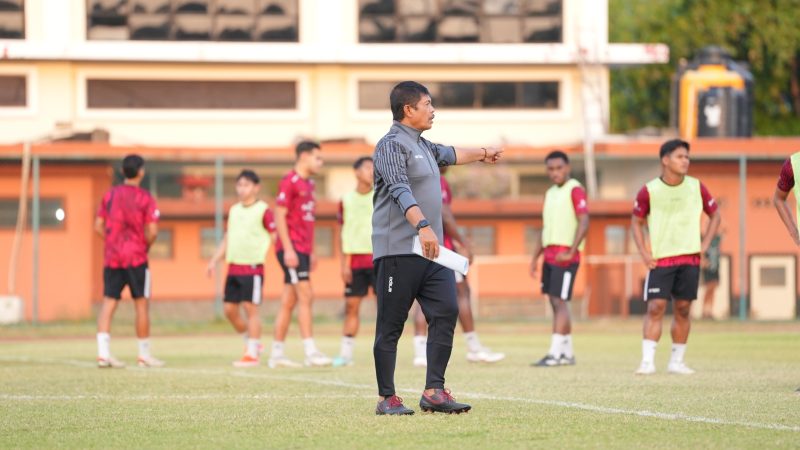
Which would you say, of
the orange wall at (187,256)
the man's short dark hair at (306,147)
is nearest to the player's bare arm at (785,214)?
the man's short dark hair at (306,147)

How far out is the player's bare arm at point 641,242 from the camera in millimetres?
13859

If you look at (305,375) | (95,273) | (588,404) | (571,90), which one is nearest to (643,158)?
(571,90)

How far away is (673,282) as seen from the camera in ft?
46.1

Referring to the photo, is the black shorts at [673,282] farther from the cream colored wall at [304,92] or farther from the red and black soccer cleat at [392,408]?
the cream colored wall at [304,92]

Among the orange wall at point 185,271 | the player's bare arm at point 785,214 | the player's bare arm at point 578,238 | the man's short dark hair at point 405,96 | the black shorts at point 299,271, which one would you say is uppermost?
the man's short dark hair at point 405,96

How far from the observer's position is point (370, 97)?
45406mm

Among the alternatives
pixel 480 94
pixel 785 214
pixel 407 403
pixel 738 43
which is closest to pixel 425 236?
pixel 407 403

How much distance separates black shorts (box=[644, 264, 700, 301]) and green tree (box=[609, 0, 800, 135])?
4368cm

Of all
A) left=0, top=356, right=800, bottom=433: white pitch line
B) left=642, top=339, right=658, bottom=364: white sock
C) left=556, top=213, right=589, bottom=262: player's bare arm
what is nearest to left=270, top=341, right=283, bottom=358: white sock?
left=0, top=356, right=800, bottom=433: white pitch line

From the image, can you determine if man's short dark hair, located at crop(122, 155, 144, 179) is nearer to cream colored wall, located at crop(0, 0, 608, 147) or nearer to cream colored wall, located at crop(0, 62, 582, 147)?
cream colored wall, located at crop(0, 0, 608, 147)

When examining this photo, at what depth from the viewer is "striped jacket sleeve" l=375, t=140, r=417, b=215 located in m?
9.72

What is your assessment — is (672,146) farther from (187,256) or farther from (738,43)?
(738,43)

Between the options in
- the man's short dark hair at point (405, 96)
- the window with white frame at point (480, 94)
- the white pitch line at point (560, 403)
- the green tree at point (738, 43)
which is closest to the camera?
the white pitch line at point (560, 403)

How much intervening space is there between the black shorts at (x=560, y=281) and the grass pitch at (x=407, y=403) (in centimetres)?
80
